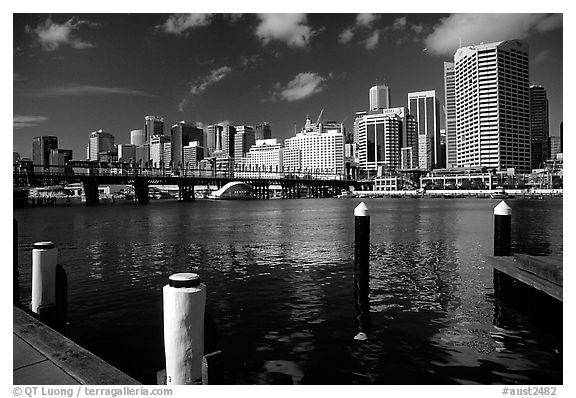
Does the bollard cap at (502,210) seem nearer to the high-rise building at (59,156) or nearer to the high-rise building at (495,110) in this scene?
the high-rise building at (495,110)

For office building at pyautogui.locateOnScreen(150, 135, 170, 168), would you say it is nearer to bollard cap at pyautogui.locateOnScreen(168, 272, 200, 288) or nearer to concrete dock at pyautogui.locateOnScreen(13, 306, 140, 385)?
concrete dock at pyautogui.locateOnScreen(13, 306, 140, 385)

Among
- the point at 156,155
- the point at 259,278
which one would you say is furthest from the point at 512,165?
the point at 156,155

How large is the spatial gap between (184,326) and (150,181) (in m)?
134

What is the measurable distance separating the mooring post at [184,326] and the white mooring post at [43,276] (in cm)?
407

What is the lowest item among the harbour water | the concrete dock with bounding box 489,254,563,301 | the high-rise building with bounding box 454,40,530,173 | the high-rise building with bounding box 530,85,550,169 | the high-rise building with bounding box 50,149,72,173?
the harbour water

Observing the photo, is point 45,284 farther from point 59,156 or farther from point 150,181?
point 150,181

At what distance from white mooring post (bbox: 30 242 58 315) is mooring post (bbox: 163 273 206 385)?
407cm

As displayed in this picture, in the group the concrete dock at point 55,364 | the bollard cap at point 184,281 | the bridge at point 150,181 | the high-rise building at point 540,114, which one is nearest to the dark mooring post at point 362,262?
the high-rise building at point 540,114

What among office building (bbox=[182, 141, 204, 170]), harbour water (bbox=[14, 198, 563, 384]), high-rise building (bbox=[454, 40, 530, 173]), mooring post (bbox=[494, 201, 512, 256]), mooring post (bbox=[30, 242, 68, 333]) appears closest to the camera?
harbour water (bbox=[14, 198, 563, 384])

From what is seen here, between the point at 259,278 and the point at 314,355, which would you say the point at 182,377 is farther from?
the point at 259,278

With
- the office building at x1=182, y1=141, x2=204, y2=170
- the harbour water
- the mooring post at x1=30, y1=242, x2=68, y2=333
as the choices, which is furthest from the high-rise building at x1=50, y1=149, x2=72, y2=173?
the office building at x1=182, y1=141, x2=204, y2=170

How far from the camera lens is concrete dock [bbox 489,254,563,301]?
6.58 meters

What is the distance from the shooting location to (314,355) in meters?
5.87
